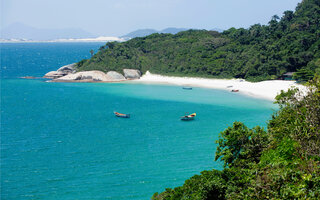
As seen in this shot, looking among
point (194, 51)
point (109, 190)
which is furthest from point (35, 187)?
point (194, 51)

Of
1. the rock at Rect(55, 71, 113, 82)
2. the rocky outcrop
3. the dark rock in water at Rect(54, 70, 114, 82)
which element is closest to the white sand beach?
the dark rock in water at Rect(54, 70, 114, 82)

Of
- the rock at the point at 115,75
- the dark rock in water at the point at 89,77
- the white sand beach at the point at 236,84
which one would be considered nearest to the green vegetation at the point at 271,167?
the white sand beach at the point at 236,84

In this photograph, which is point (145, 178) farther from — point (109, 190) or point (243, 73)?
point (243, 73)

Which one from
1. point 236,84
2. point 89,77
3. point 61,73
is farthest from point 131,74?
point 236,84

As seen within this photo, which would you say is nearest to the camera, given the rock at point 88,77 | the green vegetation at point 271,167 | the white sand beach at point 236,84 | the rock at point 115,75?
the green vegetation at point 271,167

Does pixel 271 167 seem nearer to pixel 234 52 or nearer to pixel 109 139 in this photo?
pixel 109 139

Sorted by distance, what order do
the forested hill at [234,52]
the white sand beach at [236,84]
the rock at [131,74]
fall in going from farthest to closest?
the rock at [131,74] → the forested hill at [234,52] → the white sand beach at [236,84]

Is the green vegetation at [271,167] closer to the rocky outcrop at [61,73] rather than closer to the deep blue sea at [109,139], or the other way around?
the deep blue sea at [109,139]
